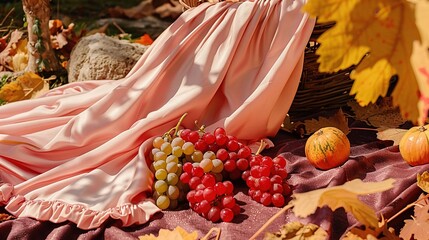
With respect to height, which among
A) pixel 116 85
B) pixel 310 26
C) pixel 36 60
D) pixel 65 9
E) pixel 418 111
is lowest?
pixel 65 9

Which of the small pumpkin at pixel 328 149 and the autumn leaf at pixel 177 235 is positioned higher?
the autumn leaf at pixel 177 235

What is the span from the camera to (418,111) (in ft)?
2.85

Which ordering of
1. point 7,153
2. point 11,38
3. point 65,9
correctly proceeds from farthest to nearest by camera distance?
point 65,9, point 11,38, point 7,153

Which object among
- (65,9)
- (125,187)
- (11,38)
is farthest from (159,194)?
(65,9)

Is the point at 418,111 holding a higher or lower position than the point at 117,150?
higher

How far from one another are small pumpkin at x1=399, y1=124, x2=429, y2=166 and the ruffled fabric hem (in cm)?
94

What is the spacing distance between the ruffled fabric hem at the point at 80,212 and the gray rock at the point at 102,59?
1.15m

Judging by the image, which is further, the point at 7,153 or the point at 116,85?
the point at 116,85

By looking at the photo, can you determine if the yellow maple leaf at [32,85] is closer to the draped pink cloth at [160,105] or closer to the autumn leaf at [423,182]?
the draped pink cloth at [160,105]

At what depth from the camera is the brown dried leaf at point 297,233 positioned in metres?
1.69

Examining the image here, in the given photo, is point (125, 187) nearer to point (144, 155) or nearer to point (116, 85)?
point (144, 155)

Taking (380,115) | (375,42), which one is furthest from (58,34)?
(375,42)

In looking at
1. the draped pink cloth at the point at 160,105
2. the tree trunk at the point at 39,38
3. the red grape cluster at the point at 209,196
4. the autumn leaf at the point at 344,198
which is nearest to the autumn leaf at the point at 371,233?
the autumn leaf at the point at 344,198

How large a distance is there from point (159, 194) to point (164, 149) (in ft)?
0.59
